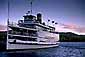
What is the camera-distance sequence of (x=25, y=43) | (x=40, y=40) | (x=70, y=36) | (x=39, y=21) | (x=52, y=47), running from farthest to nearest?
(x=52, y=47) → (x=39, y=21) → (x=40, y=40) → (x=25, y=43) → (x=70, y=36)

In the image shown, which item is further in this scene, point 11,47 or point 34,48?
point 34,48

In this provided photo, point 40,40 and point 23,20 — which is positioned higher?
point 23,20

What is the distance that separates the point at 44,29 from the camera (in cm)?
1410

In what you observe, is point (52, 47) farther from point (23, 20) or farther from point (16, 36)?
point (16, 36)

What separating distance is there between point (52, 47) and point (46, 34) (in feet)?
5.21

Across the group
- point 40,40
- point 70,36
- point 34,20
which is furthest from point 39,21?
point 70,36

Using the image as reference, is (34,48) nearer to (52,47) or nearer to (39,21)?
(39,21)

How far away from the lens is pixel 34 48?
1259 centimetres

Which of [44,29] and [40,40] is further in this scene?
[44,29]

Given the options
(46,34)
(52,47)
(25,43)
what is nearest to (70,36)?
(25,43)

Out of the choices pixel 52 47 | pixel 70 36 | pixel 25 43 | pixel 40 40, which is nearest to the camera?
pixel 70 36

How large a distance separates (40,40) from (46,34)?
2.97ft

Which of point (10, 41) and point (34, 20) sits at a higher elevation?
point (34, 20)

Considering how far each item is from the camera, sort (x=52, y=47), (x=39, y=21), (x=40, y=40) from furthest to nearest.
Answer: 1. (x=52, y=47)
2. (x=39, y=21)
3. (x=40, y=40)
